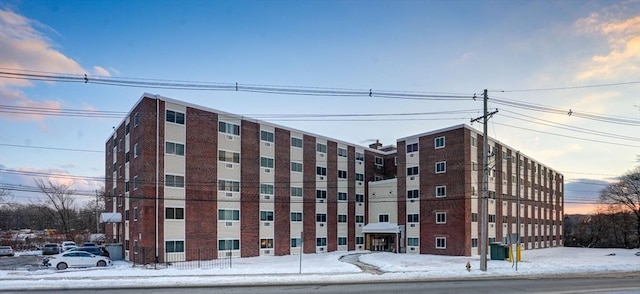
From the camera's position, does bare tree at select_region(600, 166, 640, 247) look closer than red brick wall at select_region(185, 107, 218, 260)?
No

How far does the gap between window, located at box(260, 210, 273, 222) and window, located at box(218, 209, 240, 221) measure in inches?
116

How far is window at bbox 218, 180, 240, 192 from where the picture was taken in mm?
41150

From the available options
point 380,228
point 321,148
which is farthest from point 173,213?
point 380,228

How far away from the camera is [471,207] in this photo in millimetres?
45500

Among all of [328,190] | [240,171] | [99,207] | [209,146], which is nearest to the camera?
[209,146]

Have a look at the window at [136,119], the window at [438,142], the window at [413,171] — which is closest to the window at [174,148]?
the window at [136,119]

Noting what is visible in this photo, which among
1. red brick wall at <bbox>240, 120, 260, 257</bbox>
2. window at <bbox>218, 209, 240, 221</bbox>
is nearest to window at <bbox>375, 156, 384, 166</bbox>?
red brick wall at <bbox>240, 120, 260, 257</bbox>

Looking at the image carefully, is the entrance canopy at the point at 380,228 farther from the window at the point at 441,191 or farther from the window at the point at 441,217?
the window at the point at 441,191

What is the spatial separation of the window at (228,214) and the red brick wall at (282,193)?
15.9ft

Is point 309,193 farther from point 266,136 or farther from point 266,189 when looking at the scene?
point 266,136

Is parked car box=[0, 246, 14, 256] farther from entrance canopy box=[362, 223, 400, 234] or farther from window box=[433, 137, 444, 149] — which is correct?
window box=[433, 137, 444, 149]

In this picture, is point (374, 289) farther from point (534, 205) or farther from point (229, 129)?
point (534, 205)

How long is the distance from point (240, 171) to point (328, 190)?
12.4 meters

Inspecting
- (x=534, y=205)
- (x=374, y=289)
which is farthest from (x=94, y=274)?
(x=534, y=205)
